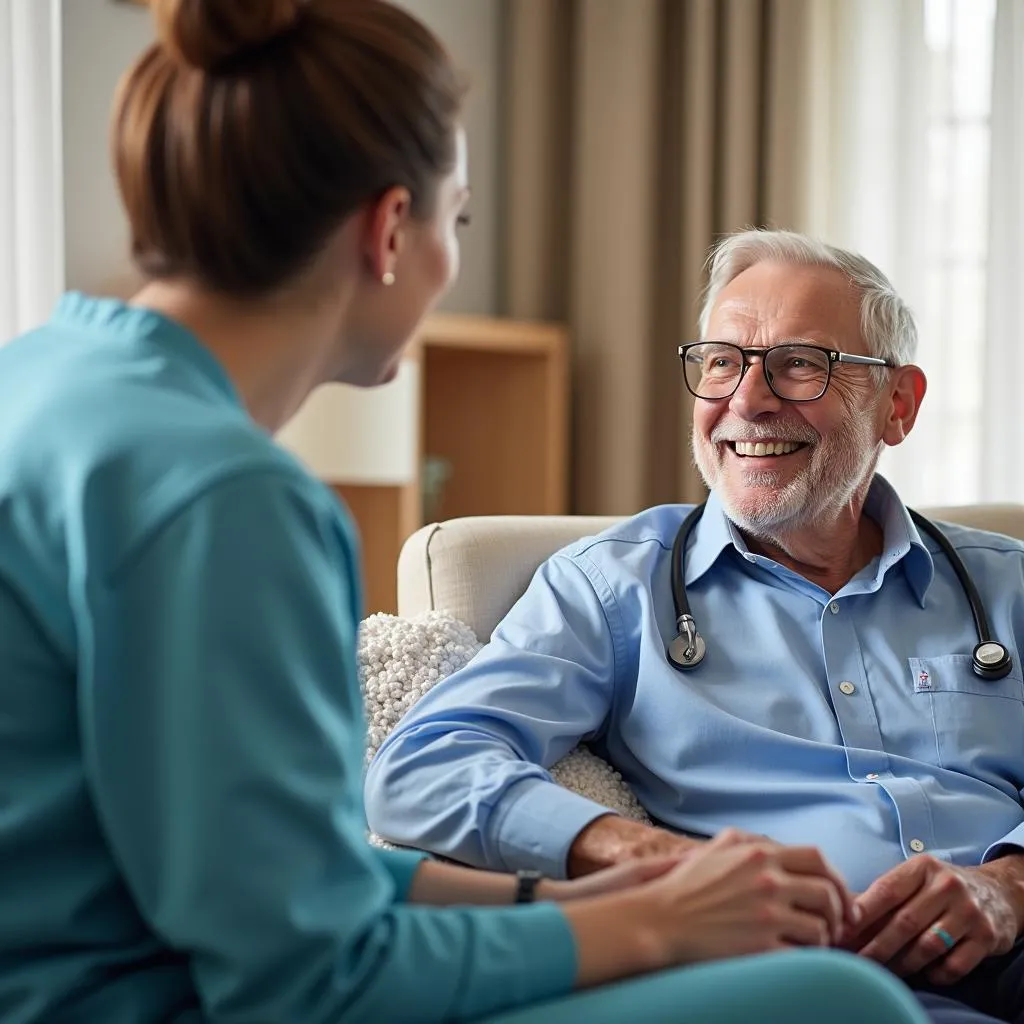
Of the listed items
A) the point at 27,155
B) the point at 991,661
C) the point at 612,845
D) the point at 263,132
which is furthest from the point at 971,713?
the point at 27,155

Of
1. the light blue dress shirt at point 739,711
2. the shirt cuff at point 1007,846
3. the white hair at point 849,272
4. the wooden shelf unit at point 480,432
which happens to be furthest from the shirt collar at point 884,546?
the wooden shelf unit at point 480,432

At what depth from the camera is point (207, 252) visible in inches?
36.4

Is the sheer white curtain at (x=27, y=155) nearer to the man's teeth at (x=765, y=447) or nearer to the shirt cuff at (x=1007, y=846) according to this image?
the man's teeth at (x=765, y=447)

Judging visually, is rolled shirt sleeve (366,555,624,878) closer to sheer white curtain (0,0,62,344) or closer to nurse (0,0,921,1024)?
nurse (0,0,921,1024)

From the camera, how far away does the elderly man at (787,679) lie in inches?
57.3

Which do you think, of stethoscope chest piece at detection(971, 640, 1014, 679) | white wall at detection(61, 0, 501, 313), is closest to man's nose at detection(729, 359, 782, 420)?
stethoscope chest piece at detection(971, 640, 1014, 679)

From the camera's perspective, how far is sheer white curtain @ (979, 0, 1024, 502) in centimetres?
348

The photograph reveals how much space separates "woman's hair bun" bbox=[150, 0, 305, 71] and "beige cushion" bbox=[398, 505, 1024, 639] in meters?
1.06

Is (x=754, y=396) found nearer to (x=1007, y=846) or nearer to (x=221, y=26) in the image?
(x=1007, y=846)

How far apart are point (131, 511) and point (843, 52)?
10.9 feet

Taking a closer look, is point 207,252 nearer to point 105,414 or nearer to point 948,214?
point 105,414

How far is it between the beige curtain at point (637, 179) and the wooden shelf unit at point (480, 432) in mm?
152

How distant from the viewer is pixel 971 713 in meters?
1.71

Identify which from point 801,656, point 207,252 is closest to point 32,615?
point 207,252
